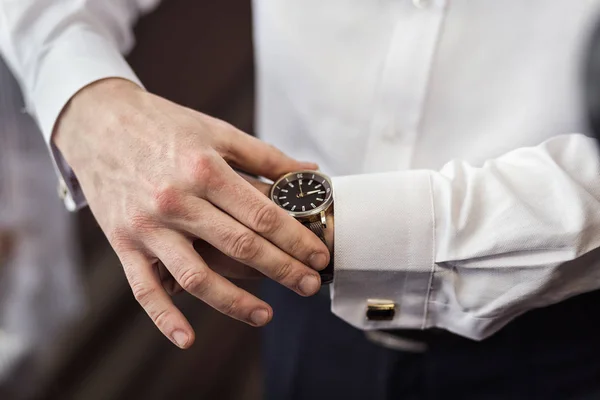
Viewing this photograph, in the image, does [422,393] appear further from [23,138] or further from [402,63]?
[23,138]

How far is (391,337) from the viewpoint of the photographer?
936 millimetres

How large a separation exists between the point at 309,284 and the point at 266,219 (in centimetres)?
8

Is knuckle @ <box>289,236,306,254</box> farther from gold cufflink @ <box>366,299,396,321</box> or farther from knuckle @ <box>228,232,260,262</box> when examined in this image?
gold cufflink @ <box>366,299,396,321</box>


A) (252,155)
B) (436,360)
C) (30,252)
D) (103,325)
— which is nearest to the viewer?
(252,155)

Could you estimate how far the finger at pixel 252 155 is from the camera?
74cm

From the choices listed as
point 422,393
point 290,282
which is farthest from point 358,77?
point 422,393

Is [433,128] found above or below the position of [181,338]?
above

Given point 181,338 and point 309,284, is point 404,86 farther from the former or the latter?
point 181,338

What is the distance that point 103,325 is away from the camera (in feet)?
5.47

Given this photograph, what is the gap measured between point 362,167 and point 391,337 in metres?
0.26

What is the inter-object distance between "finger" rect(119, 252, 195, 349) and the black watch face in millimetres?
156

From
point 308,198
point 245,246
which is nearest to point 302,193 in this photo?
point 308,198

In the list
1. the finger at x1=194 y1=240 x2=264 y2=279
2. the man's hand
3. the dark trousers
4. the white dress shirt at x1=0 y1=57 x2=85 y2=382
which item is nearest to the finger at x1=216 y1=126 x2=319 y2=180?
the man's hand

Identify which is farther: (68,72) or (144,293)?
(68,72)
